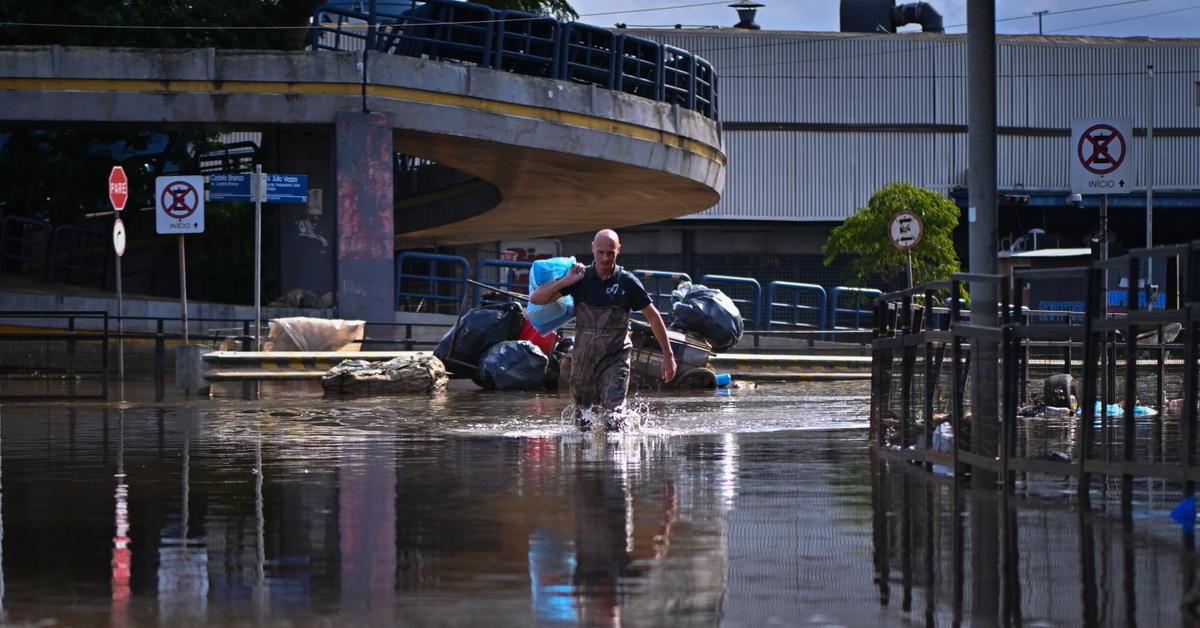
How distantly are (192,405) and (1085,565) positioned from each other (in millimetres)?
15149

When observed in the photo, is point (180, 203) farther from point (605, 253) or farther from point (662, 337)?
point (662, 337)

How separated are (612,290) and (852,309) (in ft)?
91.9

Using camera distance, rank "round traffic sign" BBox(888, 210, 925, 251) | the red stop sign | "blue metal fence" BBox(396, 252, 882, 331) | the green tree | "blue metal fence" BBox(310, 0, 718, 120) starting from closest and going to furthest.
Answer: the red stop sign < "round traffic sign" BBox(888, 210, 925, 251) < "blue metal fence" BBox(310, 0, 718, 120) < "blue metal fence" BBox(396, 252, 882, 331) < the green tree

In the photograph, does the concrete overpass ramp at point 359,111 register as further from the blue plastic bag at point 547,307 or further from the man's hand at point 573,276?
the man's hand at point 573,276

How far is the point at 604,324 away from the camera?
13672 millimetres

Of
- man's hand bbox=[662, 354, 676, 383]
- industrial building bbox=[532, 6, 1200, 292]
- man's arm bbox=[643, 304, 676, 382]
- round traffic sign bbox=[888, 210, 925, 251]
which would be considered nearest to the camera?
man's hand bbox=[662, 354, 676, 383]

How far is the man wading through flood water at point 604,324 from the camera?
1345cm

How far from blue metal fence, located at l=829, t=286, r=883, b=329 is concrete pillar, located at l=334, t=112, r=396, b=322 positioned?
8.92 meters

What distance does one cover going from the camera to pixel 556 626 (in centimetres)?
542

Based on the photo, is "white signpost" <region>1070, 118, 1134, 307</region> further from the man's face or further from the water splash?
the man's face

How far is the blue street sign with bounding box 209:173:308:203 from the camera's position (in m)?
23.2

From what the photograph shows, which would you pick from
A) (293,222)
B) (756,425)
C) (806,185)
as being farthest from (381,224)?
(806,185)

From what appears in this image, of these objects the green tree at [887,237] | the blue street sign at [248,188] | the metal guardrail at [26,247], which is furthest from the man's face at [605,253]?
the green tree at [887,237]

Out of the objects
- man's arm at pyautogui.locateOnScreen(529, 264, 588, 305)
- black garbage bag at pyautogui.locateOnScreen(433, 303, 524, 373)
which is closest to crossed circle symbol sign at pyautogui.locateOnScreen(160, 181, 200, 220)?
black garbage bag at pyautogui.locateOnScreen(433, 303, 524, 373)
